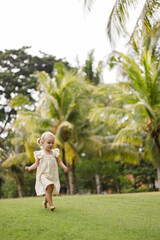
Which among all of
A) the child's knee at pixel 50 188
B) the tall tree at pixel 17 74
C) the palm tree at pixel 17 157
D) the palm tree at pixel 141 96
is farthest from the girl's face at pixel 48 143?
the tall tree at pixel 17 74

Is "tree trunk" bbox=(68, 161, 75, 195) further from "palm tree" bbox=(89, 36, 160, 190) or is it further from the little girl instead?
the little girl

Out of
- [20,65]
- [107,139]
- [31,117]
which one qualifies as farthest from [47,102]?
[20,65]

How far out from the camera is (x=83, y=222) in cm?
495

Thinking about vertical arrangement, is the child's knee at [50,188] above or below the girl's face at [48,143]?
below

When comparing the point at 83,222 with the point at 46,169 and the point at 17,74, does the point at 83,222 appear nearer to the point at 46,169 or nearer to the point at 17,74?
the point at 46,169

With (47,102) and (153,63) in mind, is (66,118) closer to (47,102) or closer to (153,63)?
(47,102)

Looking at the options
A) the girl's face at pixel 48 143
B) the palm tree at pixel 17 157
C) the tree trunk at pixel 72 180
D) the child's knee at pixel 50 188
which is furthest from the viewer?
the palm tree at pixel 17 157

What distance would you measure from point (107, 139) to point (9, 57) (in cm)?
1324

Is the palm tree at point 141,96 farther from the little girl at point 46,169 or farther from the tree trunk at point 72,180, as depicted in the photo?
the little girl at point 46,169

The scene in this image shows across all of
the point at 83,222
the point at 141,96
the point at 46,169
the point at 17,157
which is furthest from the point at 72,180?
the point at 83,222

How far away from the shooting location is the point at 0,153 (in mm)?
22844

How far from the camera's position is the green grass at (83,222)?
4.25m

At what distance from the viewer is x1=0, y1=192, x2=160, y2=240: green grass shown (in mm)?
4246

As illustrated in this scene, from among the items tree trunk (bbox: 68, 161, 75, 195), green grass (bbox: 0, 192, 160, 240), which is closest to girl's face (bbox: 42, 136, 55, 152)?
green grass (bbox: 0, 192, 160, 240)
